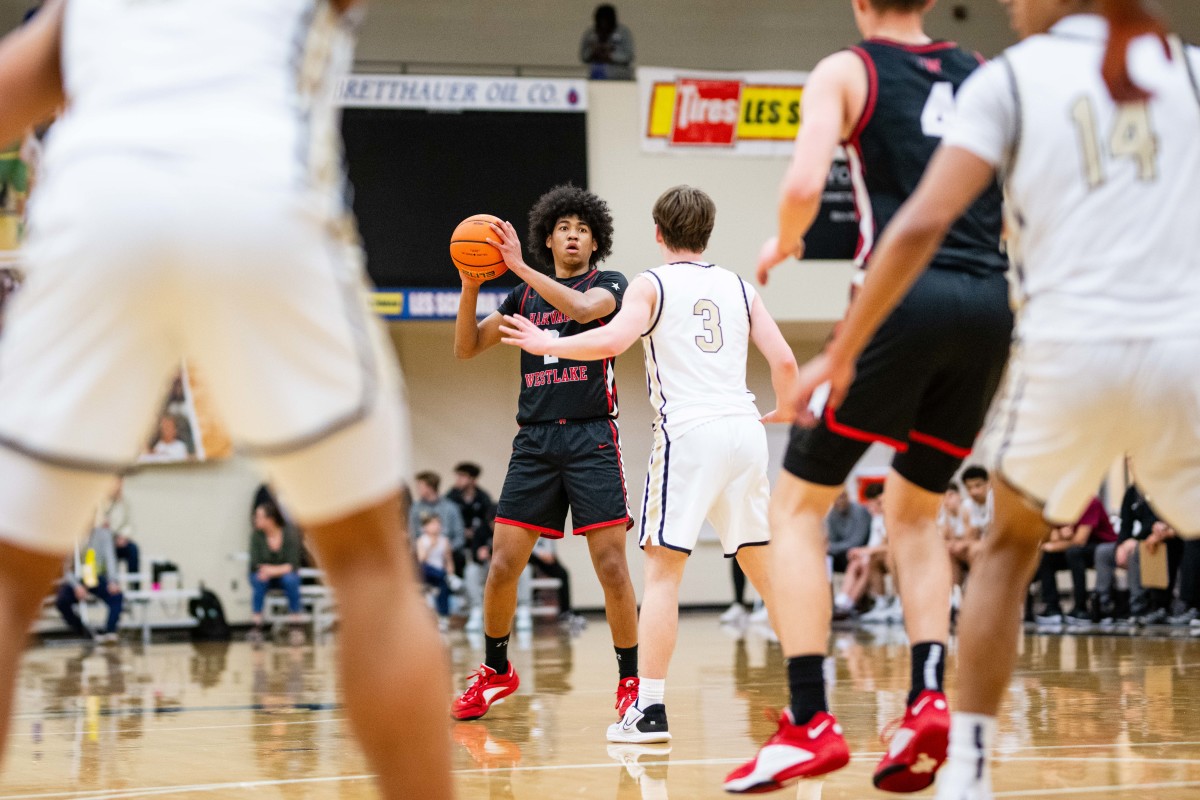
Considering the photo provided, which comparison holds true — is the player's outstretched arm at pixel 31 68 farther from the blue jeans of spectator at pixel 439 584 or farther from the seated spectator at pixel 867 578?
the seated spectator at pixel 867 578

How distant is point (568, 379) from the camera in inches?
230

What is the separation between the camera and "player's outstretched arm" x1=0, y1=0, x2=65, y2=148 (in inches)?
75.9

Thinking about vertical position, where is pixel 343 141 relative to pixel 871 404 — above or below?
above

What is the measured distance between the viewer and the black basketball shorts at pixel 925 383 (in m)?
3.23

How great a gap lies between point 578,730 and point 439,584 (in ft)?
29.0

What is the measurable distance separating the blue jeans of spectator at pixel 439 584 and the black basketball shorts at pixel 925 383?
10.8 meters

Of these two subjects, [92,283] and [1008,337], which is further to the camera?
[1008,337]

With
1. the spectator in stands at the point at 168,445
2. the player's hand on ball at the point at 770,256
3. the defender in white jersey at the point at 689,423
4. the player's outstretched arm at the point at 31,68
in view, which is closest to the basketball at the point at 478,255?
the defender in white jersey at the point at 689,423

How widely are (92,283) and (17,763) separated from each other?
372 cm

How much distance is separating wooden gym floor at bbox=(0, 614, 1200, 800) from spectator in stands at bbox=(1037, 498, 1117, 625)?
101 inches

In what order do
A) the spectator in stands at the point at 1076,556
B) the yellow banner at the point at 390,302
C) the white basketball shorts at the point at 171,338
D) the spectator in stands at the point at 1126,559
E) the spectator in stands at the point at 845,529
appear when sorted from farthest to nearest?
the spectator in stands at the point at 845,529 < the yellow banner at the point at 390,302 < the spectator in stands at the point at 1076,556 < the spectator in stands at the point at 1126,559 < the white basketball shorts at the point at 171,338

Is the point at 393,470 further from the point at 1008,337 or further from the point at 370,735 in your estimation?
the point at 1008,337

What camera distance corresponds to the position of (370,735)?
1.83 meters

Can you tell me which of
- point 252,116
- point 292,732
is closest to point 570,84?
point 292,732
